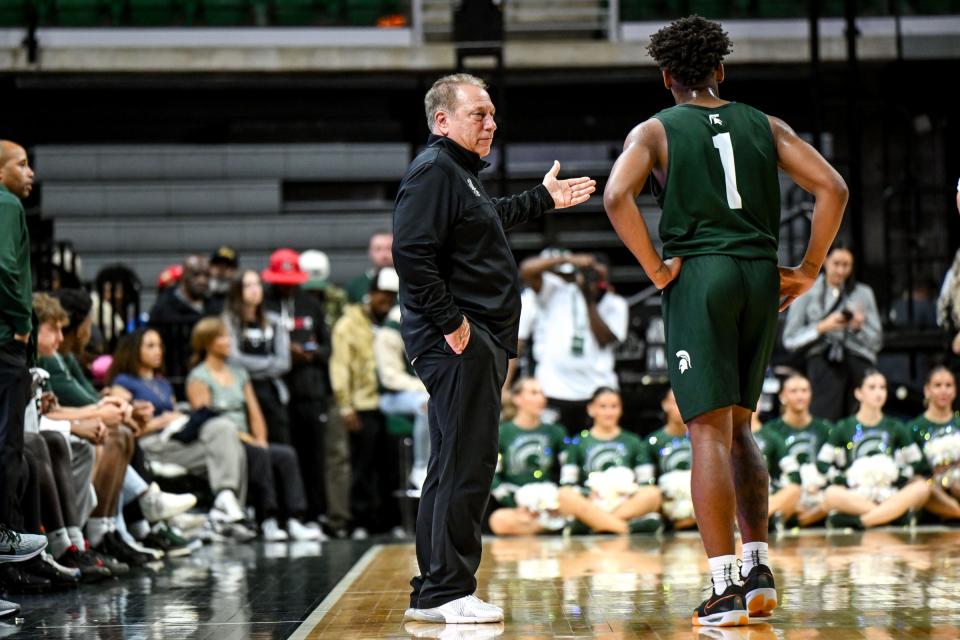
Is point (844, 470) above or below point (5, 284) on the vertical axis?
below

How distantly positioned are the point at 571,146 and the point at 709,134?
11.0m

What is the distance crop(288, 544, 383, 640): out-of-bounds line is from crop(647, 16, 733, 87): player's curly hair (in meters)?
2.02

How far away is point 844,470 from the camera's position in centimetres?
799

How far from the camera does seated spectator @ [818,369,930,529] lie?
7.66 metres

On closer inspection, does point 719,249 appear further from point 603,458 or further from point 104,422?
point 603,458

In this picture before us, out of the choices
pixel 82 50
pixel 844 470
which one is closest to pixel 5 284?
pixel 844 470

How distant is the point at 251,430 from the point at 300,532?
0.73 m

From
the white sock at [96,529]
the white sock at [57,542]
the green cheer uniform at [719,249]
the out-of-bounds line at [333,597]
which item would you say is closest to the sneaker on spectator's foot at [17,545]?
the white sock at [57,542]

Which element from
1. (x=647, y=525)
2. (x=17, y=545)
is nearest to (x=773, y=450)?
(x=647, y=525)

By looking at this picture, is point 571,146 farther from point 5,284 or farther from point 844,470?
point 5,284

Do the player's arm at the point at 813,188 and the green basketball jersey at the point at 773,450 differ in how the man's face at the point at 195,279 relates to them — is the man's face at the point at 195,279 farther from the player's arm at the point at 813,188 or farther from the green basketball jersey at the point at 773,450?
the player's arm at the point at 813,188

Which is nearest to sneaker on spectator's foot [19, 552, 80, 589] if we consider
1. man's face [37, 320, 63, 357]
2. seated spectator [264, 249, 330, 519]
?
man's face [37, 320, 63, 357]

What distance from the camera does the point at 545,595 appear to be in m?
4.63

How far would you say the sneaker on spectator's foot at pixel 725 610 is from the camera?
146 inches
